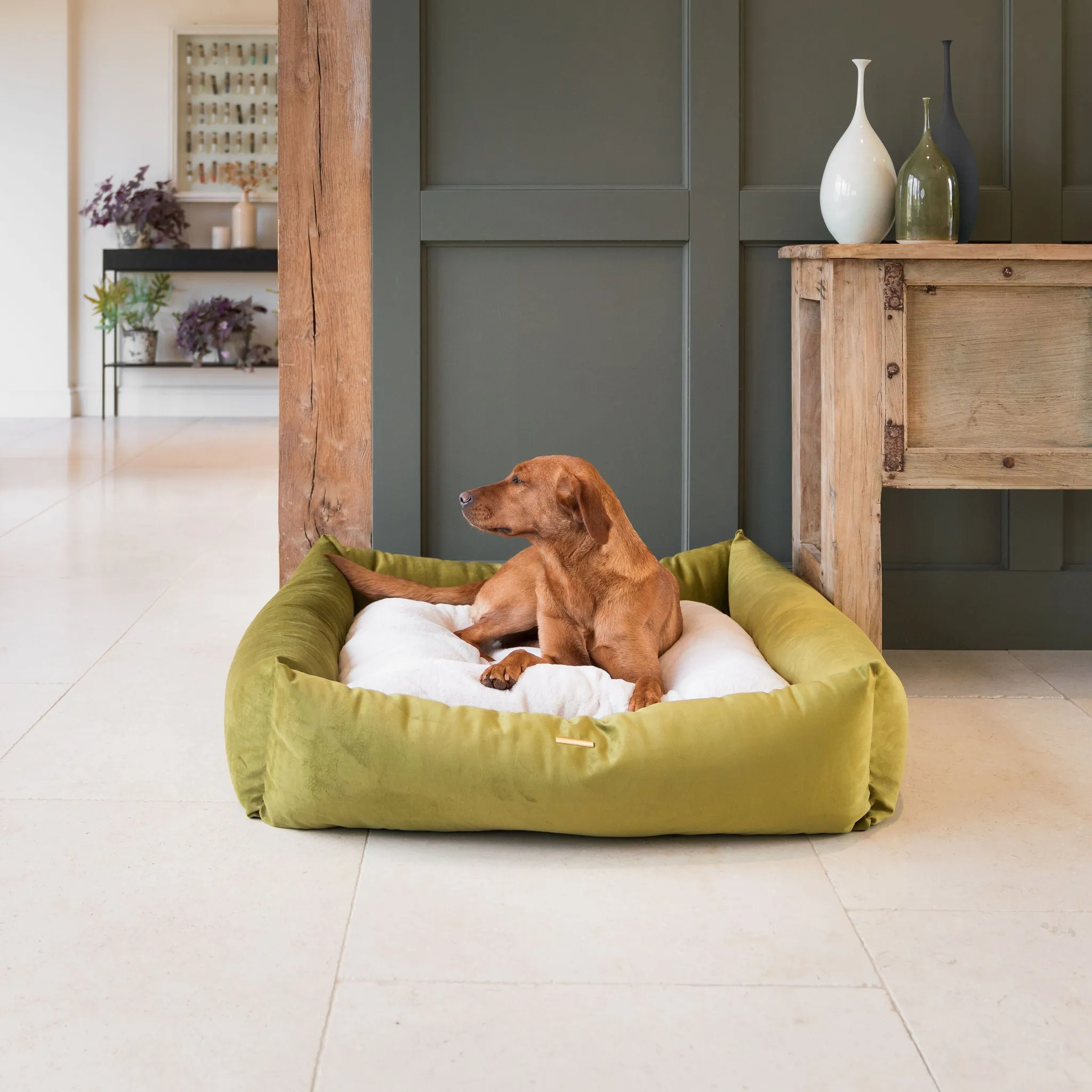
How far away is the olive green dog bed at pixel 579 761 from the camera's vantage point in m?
1.75

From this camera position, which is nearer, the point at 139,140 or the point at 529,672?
the point at 529,672

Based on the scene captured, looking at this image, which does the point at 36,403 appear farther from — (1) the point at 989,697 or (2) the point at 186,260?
(1) the point at 989,697

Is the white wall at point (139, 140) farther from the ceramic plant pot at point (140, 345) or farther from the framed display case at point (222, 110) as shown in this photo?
the ceramic plant pot at point (140, 345)

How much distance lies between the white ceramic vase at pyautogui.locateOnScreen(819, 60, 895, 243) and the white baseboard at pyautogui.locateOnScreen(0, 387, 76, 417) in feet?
21.5

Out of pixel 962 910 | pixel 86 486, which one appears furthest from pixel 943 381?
pixel 86 486

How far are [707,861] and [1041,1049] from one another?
21.6 inches

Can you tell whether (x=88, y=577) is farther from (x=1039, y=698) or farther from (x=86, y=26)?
(x=86, y=26)

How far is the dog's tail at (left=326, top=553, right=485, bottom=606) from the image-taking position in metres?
2.49

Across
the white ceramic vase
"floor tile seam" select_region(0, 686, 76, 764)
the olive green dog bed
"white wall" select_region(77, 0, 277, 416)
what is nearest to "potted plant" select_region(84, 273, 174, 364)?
"white wall" select_region(77, 0, 277, 416)

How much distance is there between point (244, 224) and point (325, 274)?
528 centimetres

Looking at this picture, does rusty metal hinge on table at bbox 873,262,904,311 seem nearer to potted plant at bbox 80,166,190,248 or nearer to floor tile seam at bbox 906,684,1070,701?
floor tile seam at bbox 906,684,1070,701

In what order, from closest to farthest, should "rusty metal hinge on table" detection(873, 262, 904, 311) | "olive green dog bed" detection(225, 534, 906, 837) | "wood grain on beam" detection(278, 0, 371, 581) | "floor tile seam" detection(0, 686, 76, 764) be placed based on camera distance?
1. "olive green dog bed" detection(225, 534, 906, 837)
2. "floor tile seam" detection(0, 686, 76, 764)
3. "rusty metal hinge on table" detection(873, 262, 904, 311)
4. "wood grain on beam" detection(278, 0, 371, 581)

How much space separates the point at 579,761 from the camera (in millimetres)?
1744

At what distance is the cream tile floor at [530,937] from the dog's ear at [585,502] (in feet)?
1.79
